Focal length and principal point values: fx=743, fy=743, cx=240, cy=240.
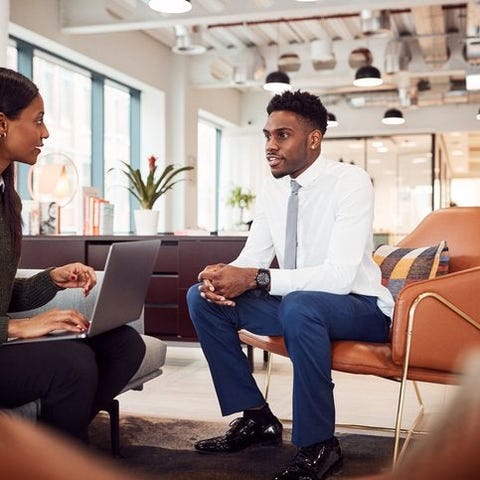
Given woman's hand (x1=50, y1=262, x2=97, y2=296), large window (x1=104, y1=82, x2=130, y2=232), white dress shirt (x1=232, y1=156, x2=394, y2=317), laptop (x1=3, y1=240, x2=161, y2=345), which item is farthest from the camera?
large window (x1=104, y1=82, x2=130, y2=232)

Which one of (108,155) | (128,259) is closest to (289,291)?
(128,259)

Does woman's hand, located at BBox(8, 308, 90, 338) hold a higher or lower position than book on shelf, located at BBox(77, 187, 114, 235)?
lower

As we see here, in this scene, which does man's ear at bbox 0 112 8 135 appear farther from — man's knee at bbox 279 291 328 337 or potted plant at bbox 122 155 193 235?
potted plant at bbox 122 155 193 235

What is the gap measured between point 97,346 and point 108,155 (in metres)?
6.55

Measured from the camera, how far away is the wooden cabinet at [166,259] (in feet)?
13.5

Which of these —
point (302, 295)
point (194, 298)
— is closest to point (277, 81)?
point (194, 298)

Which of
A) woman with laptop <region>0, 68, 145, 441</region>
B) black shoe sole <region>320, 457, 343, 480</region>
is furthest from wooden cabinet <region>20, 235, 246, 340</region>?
woman with laptop <region>0, 68, 145, 441</region>

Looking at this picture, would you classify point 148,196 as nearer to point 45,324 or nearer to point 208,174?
point 45,324

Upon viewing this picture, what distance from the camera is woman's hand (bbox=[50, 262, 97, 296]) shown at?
209 cm

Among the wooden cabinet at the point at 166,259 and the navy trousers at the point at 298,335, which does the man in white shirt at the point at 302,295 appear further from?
the wooden cabinet at the point at 166,259

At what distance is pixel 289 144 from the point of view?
8.35ft

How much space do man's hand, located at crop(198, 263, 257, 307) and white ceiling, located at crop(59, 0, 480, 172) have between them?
4862 millimetres

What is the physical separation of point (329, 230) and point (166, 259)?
1.85 m

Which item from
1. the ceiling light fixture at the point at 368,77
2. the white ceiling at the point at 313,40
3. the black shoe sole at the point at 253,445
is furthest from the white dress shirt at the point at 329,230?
the ceiling light fixture at the point at 368,77
